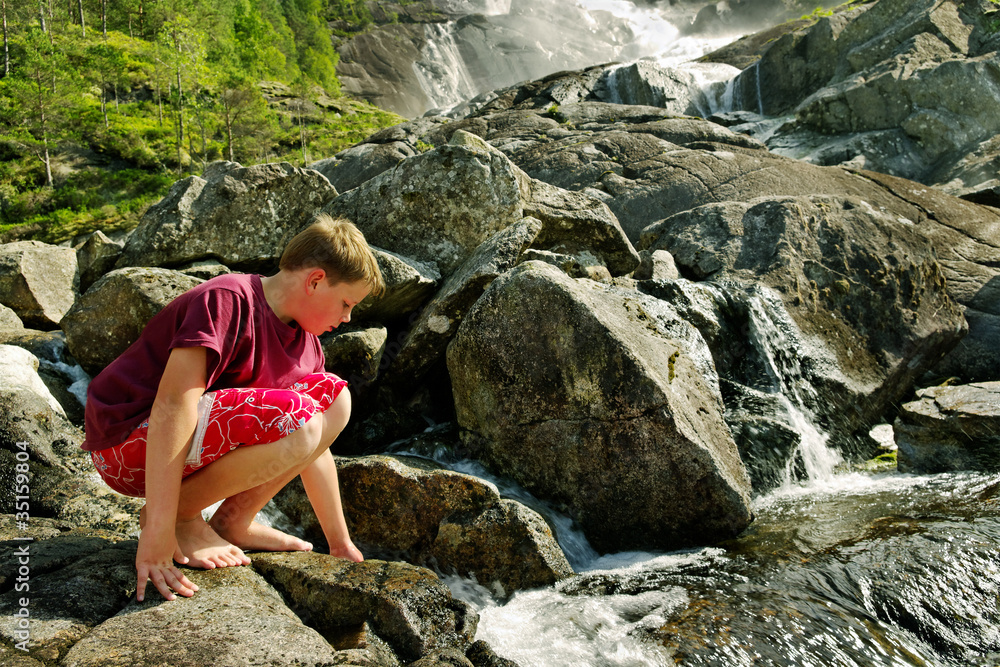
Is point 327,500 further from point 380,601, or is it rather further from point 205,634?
point 205,634

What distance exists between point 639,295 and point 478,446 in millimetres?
2270

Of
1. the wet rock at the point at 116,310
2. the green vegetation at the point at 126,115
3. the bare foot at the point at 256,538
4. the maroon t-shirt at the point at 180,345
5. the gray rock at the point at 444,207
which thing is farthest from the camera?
the green vegetation at the point at 126,115

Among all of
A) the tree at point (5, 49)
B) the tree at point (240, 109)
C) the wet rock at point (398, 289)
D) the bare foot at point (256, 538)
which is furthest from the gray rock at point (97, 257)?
the tree at point (5, 49)

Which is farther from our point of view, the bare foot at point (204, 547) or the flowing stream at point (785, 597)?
the flowing stream at point (785, 597)

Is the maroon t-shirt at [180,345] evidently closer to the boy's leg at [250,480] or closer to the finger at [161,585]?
the boy's leg at [250,480]

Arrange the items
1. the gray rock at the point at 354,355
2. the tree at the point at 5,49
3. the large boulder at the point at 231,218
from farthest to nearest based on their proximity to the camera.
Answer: the tree at the point at 5,49
the large boulder at the point at 231,218
the gray rock at the point at 354,355

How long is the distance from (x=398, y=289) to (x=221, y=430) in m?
3.54

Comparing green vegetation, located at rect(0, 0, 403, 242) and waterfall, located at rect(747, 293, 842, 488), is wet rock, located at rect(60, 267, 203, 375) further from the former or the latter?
green vegetation, located at rect(0, 0, 403, 242)

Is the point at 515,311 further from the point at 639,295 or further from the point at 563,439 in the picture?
the point at 639,295

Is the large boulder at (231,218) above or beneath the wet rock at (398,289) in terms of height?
above

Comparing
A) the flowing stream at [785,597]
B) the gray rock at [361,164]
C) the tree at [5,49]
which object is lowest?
the flowing stream at [785,597]

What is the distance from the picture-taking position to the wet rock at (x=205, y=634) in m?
2.13

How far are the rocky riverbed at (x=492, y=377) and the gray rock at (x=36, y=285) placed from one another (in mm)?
38

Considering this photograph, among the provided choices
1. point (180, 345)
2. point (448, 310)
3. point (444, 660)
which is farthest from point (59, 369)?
point (444, 660)
